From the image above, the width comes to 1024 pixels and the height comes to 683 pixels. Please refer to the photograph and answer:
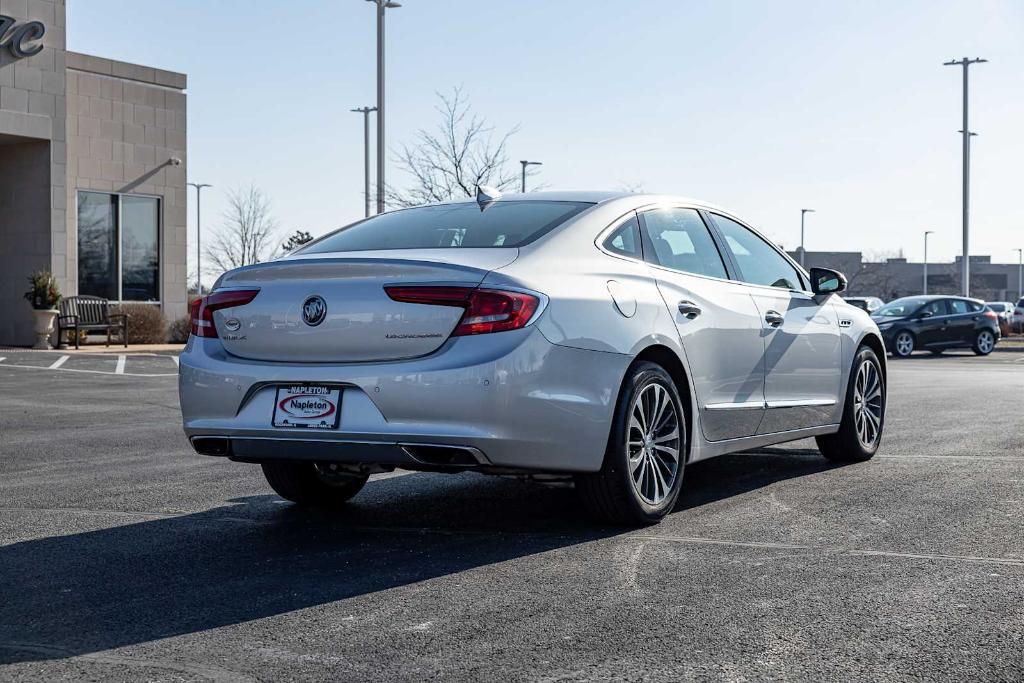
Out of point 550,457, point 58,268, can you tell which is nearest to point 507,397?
point 550,457

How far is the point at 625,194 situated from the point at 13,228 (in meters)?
22.1

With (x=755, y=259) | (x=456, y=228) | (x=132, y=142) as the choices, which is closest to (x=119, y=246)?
(x=132, y=142)

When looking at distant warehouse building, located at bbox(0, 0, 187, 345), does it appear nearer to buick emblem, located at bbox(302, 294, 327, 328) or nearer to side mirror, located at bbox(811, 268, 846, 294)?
side mirror, located at bbox(811, 268, 846, 294)

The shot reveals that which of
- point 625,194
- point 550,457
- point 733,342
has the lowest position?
point 550,457

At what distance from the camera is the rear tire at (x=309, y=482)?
6500 mm

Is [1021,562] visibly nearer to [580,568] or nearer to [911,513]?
[911,513]

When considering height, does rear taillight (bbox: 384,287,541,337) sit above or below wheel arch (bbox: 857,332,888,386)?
above

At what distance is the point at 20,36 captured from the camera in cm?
2427

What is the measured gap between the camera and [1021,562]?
5.15 metres

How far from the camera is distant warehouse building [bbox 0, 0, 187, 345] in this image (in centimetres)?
2477

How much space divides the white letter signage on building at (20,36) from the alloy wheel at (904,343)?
20.0 metres

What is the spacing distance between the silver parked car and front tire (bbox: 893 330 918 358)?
24987 millimetres

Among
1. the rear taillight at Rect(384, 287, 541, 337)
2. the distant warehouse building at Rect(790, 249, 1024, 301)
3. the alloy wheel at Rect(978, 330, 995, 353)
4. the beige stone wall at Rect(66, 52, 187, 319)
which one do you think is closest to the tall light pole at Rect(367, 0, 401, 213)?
the beige stone wall at Rect(66, 52, 187, 319)

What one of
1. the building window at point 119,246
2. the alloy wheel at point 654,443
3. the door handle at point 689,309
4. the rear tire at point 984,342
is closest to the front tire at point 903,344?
the rear tire at point 984,342
